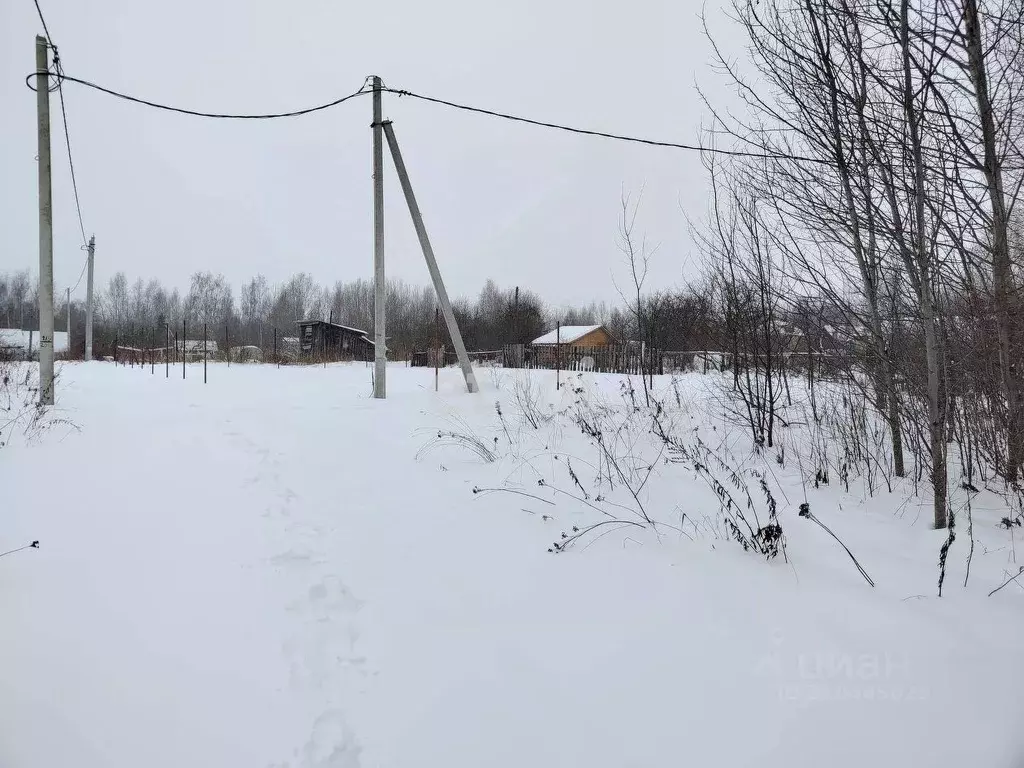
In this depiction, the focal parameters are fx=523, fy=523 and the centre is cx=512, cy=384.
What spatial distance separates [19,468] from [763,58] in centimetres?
622

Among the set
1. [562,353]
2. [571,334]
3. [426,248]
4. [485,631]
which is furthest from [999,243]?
[571,334]

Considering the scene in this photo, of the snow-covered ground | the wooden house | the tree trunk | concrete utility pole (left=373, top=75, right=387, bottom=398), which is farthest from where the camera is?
the wooden house

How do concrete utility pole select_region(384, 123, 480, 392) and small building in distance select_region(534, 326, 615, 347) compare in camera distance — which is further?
small building in distance select_region(534, 326, 615, 347)

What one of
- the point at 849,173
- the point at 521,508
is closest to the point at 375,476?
the point at 521,508

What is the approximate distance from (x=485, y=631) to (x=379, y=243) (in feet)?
25.2

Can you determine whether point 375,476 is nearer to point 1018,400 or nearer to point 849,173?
point 849,173

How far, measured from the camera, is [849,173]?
10.1ft

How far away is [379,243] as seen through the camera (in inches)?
341

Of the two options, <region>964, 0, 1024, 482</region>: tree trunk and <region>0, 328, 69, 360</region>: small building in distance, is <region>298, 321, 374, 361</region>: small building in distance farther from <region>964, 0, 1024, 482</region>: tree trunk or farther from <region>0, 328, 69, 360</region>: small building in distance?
<region>964, 0, 1024, 482</region>: tree trunk

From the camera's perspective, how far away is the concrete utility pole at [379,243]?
841 centimetres

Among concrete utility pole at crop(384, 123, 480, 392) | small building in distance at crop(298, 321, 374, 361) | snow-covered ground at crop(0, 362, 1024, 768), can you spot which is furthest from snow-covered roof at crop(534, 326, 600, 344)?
snow-covered ground at crop(0, 362, 1024, 768)

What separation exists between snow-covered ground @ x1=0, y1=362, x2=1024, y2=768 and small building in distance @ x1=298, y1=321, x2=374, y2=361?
29459 mm

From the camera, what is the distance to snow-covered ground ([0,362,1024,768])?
1.48m

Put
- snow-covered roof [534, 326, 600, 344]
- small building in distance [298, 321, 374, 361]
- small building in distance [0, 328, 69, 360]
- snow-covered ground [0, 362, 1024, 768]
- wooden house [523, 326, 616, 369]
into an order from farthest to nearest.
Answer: snow-covered roof [534, 326, 600, 344]
small building in distance [298, 321, 374, 361]
wooden house [523, 326, 616, 369]
small building in distance [0, 328, 69, 360]
snow-covered ground [0, 362, 1024, 768]
